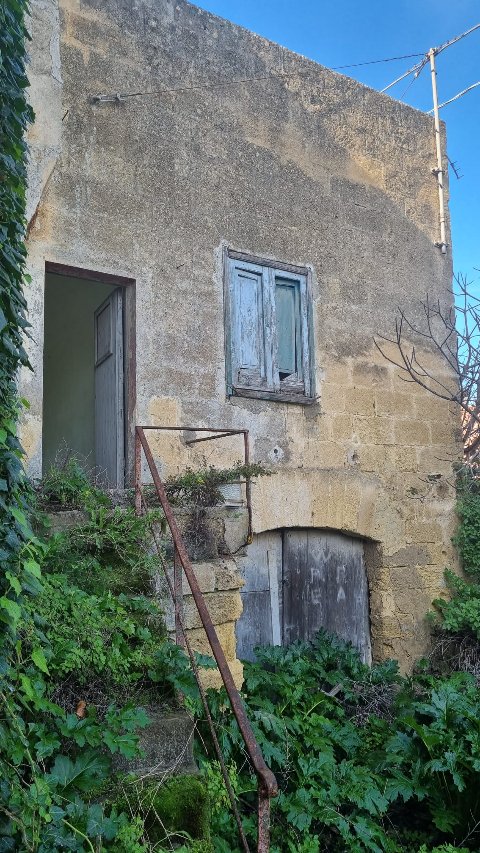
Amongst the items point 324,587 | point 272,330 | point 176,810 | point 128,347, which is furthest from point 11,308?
point 324,587

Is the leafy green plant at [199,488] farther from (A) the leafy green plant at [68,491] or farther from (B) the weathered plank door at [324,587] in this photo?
(B) the weathered plank door at [324,587]

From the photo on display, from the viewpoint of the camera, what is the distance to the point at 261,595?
662 centimetres

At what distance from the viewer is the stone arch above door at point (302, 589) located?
21.5 feet

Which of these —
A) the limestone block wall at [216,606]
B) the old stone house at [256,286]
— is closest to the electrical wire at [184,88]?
the old stone house at [256,286]

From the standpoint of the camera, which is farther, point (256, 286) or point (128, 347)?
point (256, 286)

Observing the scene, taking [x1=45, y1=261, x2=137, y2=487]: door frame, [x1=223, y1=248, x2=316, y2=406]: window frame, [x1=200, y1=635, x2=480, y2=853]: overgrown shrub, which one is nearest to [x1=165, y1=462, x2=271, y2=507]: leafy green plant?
[x1=45, y1=261, x2=137, y2=487]: door frame

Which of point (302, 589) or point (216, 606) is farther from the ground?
point (216, 606)

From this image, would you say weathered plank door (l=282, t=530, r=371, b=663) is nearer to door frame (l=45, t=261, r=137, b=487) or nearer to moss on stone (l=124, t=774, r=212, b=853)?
door frame (l=45, t=261, r=137, b=487)

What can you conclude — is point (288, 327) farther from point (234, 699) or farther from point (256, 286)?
point (234, 699)

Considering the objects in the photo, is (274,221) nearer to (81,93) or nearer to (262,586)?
(81,93)

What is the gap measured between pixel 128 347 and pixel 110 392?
1.57 feet

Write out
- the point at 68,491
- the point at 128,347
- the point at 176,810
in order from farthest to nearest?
the point at 128,347 → the point at 68,491 → the point at 176,810

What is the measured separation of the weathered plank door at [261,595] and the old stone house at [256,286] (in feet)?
0.08

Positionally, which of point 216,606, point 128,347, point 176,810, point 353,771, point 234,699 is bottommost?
point 353,771
